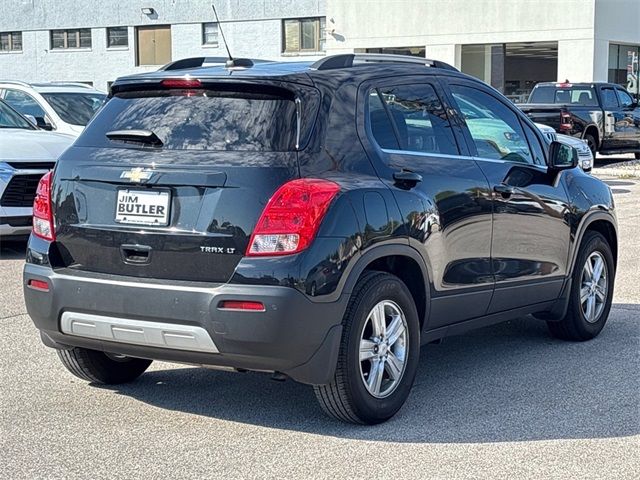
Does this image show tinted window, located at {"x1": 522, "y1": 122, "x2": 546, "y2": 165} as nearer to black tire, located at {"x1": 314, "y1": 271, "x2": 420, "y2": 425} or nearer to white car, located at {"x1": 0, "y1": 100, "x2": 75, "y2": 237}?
black tire, located at {"x1": 314, "y1": 271, "x2": 420, "y2": 425}

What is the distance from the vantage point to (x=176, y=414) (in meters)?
5.70

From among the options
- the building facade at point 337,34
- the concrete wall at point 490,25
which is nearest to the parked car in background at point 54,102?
the building facade at point 337,34

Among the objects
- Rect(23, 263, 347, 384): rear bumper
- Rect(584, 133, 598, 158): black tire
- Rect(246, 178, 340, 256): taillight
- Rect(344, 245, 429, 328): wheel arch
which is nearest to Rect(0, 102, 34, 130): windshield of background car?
Rect(23, 263, 347, 384): rear bumper

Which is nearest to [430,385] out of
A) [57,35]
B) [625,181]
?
[625,181]

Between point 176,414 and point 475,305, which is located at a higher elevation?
point 475,305

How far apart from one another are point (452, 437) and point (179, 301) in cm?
144

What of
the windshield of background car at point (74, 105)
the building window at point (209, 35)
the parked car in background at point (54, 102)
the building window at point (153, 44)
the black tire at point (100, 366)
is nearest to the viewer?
the black tire at point (100, 366)

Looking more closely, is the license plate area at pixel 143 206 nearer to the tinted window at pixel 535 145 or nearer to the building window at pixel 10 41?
the tinted window at pixel 535 145

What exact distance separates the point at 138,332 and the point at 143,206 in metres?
0.59

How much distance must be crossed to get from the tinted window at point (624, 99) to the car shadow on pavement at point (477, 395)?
61.6 ft

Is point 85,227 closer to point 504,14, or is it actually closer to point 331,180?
point 331,180

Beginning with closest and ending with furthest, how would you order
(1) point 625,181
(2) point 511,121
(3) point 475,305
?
(3) point 475,305, (2) point 511,121, (1) point 625,181

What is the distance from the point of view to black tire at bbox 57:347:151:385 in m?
6.03

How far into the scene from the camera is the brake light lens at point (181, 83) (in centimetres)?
543
